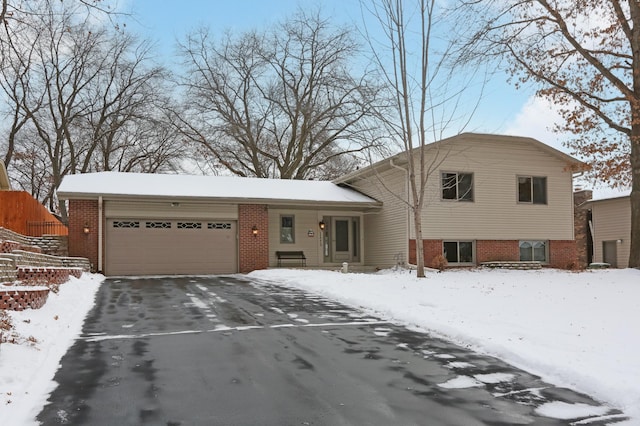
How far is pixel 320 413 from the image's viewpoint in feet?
13.5

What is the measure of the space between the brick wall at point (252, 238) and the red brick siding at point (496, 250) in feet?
24.9

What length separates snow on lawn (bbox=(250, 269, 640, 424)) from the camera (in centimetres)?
510

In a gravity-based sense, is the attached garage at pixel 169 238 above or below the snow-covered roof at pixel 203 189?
below

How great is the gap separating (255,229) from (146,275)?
3929 millimetres

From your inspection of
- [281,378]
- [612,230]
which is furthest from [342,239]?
[281,378]

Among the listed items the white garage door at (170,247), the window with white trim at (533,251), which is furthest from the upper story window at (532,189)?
the white garage door at (170,247)

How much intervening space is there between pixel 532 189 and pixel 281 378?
17.3m

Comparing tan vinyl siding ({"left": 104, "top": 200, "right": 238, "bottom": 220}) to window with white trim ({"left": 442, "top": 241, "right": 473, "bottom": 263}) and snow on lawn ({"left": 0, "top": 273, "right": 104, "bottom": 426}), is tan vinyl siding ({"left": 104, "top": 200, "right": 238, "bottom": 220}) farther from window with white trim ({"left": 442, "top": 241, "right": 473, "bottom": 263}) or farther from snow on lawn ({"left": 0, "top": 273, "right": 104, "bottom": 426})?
snow on lawn ({"left": 0, "top": 273, "right": 104, "bottom": 426})

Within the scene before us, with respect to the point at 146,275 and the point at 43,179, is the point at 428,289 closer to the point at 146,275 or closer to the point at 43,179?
the point at 146,275

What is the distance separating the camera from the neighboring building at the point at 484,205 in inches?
731

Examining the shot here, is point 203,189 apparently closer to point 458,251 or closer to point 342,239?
point 342,239

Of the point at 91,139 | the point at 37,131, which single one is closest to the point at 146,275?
the point at 91,139

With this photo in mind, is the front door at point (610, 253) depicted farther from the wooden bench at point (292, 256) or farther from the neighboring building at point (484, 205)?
the wooden bench at point (292, 256)

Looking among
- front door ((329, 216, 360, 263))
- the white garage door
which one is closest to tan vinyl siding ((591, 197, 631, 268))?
front door ((329, 216, 360, 263))
